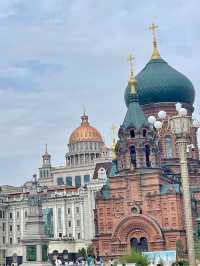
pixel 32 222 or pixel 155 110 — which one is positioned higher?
pixel 155 110

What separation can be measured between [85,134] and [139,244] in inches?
2407

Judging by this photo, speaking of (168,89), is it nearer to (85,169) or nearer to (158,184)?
(158,184)

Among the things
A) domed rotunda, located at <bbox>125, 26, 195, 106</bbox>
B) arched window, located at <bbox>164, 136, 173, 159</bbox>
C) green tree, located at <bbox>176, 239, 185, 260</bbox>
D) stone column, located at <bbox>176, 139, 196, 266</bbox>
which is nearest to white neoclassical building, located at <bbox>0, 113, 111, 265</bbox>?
arched window, located at <bbox>164, 136, 173, 159</bbox>

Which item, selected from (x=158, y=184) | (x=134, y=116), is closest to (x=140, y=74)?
(x=134, y=116)

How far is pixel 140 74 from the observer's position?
6881 cm

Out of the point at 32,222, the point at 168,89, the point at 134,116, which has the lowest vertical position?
the point at 32,222

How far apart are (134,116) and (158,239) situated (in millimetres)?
12765

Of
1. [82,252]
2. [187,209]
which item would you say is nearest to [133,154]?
[187,209]

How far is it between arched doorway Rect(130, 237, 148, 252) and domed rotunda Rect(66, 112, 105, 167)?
56.1 m

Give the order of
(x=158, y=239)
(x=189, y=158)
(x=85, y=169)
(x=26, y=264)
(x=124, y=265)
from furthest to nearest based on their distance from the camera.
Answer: (x=85, y=169), (x=189, y=158), (x=158, y=239), (x=26, y=264), (x=124, y=265)

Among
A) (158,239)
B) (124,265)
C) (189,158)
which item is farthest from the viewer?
(189,158)

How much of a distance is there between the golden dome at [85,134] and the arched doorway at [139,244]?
59741 mm

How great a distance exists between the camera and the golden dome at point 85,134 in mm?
115887

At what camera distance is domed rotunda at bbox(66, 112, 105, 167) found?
11425 cm
